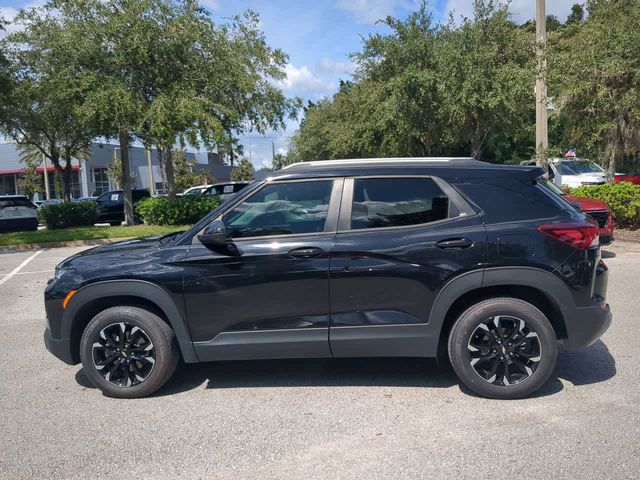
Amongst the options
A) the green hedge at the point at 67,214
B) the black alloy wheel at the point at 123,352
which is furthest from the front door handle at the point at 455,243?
the green hedge at the point at 67,214

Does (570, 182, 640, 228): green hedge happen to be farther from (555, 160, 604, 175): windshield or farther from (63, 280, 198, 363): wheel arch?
(63, 280, 198, 363): wheel arch

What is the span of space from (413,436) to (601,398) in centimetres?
163

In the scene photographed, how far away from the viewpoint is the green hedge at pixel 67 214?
71.6ft

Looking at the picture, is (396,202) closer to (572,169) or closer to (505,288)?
(505,288)

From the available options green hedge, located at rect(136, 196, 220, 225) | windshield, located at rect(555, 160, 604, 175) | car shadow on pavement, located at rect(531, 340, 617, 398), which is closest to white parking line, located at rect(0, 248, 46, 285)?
green hedge, located at rect(136, 196, 220, 225)

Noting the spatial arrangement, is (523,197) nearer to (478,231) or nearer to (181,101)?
(478,231)

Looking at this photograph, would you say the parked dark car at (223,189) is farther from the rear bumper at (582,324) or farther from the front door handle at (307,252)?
the rear bumper at (582,324)

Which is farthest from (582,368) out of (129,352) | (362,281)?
(129,352)

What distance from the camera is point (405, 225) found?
4500mm

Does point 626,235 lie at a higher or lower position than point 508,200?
lower

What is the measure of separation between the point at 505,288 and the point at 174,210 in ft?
54.1

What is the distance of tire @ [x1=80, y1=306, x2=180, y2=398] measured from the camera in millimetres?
4609

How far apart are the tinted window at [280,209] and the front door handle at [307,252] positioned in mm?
221

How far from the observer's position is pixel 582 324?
4395mm
